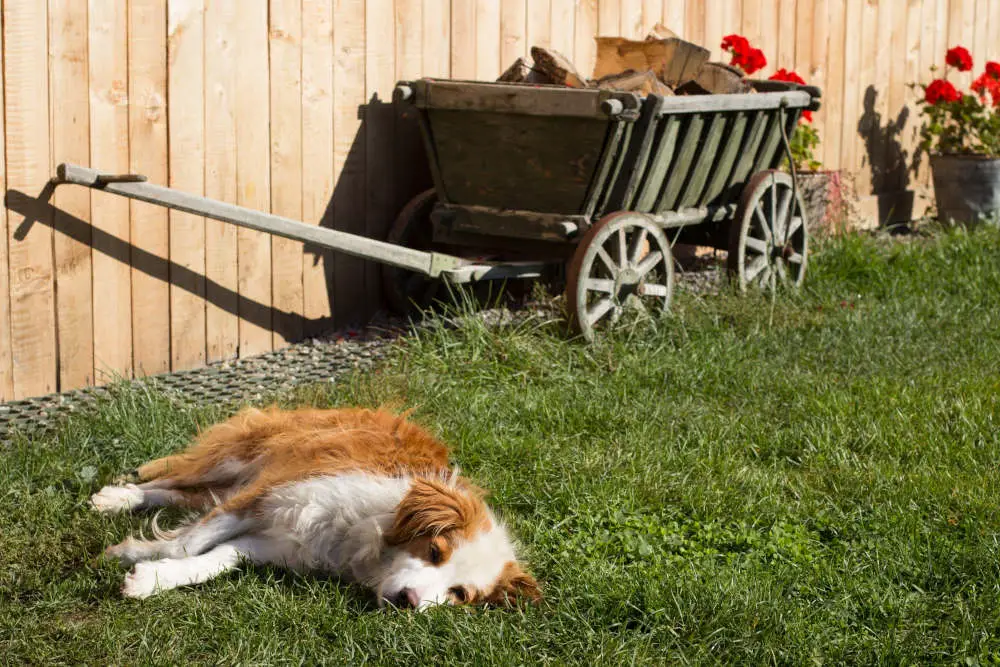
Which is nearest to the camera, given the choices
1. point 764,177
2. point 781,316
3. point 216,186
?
point 216,186

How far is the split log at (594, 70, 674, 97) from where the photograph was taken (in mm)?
6075

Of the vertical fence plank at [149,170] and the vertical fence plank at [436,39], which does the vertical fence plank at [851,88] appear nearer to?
the vertical fence plank at [436,39]

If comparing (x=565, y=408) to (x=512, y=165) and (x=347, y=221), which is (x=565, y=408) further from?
(x=347, y=221)

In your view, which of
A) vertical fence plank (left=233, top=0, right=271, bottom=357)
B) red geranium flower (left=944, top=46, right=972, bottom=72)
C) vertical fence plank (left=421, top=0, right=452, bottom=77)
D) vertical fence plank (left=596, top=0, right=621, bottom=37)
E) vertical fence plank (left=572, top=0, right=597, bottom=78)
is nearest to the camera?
vertical fence plank (left=233, top=0, right=271, bottom=357)

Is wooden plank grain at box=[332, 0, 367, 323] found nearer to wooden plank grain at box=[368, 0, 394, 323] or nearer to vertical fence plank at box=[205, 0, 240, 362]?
wooden plank grain at box=[368, 0, 394, 323]

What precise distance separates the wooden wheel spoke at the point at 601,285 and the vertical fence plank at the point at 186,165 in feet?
5.89

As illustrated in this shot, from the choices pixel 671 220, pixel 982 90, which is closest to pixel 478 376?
pixel 671 220

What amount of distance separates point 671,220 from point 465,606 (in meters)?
3.66

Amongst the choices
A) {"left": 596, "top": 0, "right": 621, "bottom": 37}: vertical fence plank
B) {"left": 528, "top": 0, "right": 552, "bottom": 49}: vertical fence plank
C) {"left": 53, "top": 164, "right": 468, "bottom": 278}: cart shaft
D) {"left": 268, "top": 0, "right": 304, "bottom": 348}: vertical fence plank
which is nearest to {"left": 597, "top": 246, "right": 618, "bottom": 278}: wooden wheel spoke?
{"left": 53, "top": 164, "right": 468, "bottom": 278}: cart shaft

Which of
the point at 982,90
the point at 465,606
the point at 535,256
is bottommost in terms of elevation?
the point at 465,606

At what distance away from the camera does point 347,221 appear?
6137 mm

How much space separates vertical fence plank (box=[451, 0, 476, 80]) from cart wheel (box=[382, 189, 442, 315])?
0.75 metres

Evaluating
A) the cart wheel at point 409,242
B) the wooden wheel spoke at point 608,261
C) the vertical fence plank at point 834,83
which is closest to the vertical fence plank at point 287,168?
the cart wheel at point 409,242

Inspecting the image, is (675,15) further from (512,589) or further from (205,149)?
(512,589)
